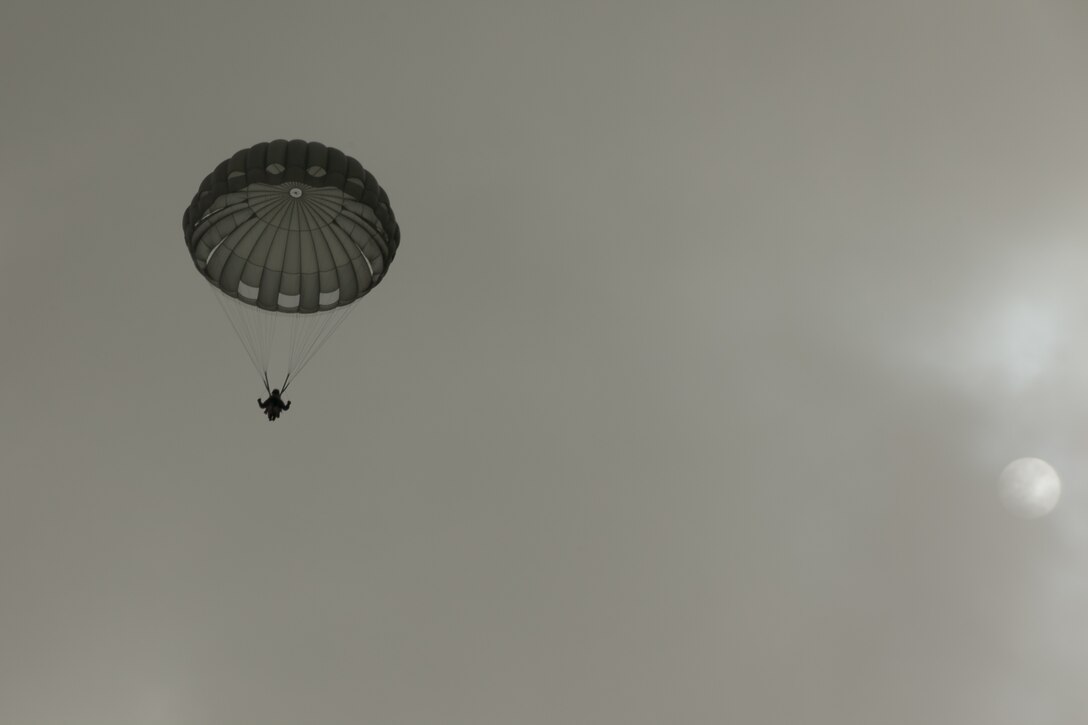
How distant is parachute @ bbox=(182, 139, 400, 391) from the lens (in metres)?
14.4

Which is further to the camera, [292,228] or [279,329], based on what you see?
[279,329]

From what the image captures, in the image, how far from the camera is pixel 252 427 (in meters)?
21.3

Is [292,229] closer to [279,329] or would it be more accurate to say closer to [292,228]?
[292,228]

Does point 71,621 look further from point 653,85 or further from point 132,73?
point 653,85

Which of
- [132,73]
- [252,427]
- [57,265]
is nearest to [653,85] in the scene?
[132,73]

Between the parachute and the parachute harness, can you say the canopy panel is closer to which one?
the parachute

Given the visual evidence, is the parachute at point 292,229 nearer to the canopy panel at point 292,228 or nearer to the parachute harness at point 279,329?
the canopy panel at point 292,228

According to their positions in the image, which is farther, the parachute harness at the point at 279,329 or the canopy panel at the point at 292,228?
the parachute harness at the point at 279,329

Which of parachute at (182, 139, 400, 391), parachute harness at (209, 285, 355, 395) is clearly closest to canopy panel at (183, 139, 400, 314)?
parachute at (182, 139, 400, 391)

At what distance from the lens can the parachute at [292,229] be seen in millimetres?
14445

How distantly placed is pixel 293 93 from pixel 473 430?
8.23m

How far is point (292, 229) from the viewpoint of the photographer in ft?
52.3

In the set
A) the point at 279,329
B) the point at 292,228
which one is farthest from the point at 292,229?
the point at 279,329

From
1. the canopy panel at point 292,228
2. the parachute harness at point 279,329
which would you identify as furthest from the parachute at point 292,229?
the parachute harness at point 279,329
